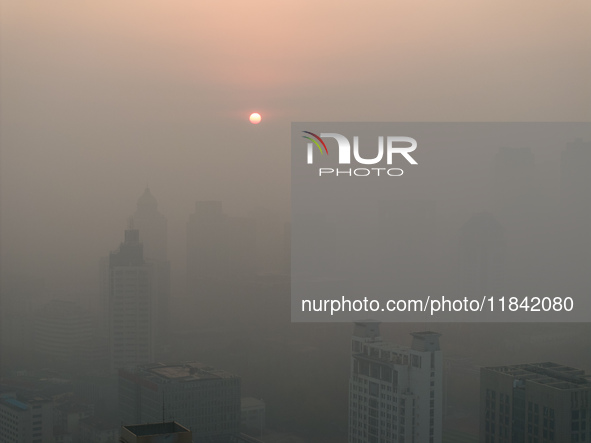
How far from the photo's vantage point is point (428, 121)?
340 cm

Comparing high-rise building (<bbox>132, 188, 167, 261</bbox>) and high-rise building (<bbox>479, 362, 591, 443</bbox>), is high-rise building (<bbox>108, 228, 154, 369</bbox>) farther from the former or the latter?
high-rise building (<bbox>479, 362, 591, 443</bbox>)

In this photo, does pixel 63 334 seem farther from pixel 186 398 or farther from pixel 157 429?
pixel 157 429

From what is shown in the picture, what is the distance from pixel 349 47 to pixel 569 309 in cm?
154

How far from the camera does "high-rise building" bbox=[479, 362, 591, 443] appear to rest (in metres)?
3.22

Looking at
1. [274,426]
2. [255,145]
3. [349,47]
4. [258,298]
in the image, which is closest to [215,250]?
[258,298]

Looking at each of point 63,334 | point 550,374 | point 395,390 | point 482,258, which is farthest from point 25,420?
point 550,374

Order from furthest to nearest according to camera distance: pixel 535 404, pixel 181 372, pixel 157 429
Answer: pixel 181 372, pixel 535 404, pixel 157 429

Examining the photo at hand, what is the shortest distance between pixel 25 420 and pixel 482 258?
6.96 ft

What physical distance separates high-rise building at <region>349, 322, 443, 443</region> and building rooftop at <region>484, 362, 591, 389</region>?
11.7 inches

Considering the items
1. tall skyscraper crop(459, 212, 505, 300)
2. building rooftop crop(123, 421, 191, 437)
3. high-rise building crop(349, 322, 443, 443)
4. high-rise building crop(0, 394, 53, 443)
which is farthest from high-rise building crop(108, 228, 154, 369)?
tall skyscraper crop(459, 212, 505, 300)

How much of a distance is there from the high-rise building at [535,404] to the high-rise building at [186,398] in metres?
1.11

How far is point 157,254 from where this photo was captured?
3.44 m

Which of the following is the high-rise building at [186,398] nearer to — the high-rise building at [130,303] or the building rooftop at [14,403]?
the high-rise building at [130,303]

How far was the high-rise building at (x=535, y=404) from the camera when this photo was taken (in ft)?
10.6
